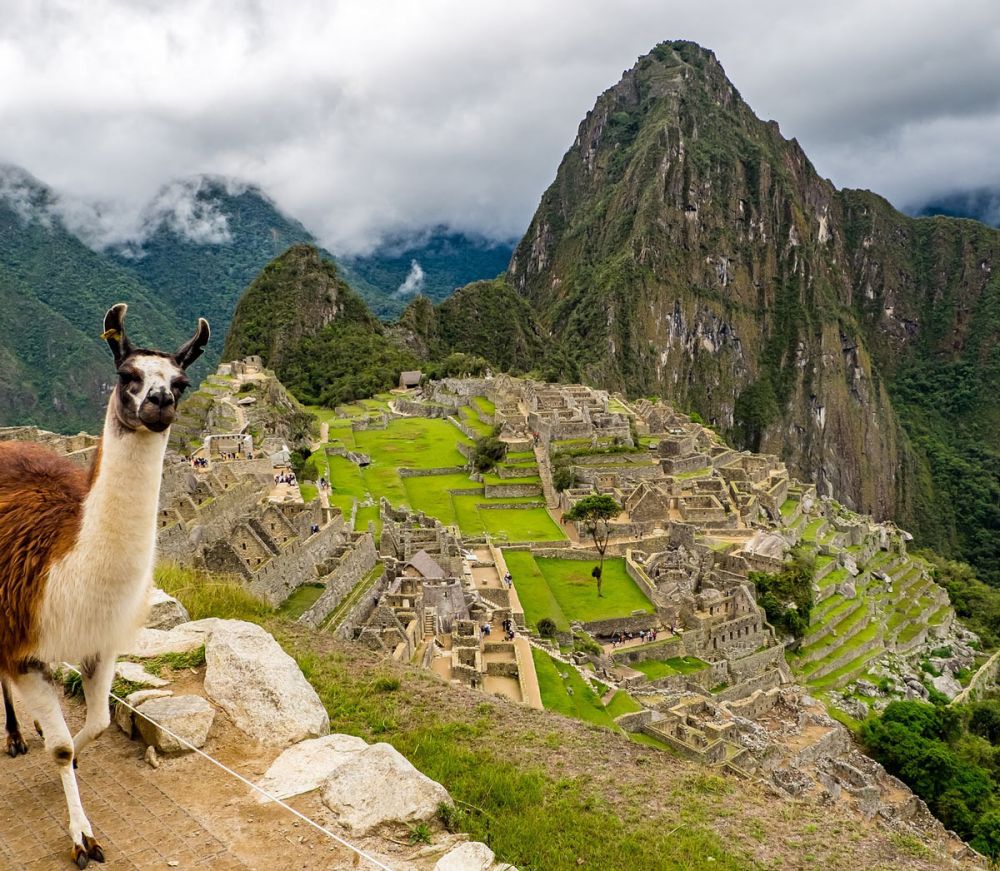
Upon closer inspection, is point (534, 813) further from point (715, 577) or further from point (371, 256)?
point (371, 256)

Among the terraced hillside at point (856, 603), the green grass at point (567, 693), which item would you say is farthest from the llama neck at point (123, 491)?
the terraced hillside at point (856, 603)

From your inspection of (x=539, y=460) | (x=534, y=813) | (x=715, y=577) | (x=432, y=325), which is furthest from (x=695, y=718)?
(x=432, y=325)

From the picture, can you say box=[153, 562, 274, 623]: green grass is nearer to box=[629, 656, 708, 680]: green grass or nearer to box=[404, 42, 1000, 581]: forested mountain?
box=[629, 656, 708, 680]: green grass

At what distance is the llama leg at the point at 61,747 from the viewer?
352 cm

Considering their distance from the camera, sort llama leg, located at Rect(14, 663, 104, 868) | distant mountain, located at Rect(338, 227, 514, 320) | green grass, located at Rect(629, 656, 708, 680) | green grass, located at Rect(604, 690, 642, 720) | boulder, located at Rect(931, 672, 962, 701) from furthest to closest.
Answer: distant mountain, located at Rect(338, 227, 514, 320)
boulder, located at Rect(931, 672, 962, 701)
green grass, located at Rect(629, 656, 708, 680)
green grass, located at Rect(604, 690, 642, 720)
llama leg, located at Rect(14, 663, 104, 868)

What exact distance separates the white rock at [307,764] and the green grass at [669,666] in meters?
16.5

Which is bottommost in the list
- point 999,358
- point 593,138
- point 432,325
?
point 432,325

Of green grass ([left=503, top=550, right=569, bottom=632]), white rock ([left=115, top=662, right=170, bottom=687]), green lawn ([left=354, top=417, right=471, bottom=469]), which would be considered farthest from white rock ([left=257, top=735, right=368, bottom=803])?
green lawn ([left=354, top=417, right=471, bottom=469])

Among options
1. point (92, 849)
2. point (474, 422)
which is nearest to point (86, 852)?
point (92, 849)

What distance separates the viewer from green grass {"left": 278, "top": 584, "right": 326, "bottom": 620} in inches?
513

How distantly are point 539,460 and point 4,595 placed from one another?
32.3 m

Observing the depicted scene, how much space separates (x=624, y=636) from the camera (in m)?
22.0

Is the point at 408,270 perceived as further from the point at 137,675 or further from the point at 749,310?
the point at 137,675

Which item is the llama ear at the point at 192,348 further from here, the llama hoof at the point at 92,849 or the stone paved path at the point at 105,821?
the stone paved path at the point at 105,821
